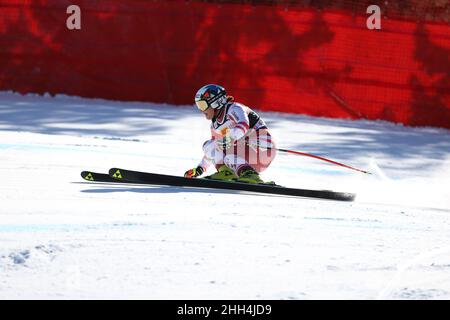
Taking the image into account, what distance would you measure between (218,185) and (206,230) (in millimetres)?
2013

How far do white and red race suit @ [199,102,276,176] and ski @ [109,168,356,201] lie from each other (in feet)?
1.08

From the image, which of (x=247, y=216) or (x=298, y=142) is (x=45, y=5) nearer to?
(x=298, y=142)

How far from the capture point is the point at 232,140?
31.9ft

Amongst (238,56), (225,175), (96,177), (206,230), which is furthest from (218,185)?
(238,56)

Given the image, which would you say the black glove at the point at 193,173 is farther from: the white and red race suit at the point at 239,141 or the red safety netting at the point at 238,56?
the red safety netting at the point at 238,56

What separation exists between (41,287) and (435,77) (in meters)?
11.8

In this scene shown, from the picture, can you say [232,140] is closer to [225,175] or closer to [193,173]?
[225,175]

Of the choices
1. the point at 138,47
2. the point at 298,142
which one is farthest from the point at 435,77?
the point at 138,47

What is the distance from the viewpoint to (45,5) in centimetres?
1852

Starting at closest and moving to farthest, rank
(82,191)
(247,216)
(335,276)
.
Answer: (335,276) → (247,216) → (82,191)

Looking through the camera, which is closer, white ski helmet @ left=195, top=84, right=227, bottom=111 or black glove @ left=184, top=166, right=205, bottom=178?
white ski helmet @ left=195, top=84, right=227, bottom=111

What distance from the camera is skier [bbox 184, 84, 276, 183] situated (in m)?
9.70

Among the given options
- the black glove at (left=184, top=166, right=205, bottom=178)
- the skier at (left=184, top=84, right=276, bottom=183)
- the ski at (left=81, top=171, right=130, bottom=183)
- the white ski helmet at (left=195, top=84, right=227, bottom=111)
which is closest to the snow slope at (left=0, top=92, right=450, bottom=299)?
the ski at (left=81, top=171, right=130, bottom=183)

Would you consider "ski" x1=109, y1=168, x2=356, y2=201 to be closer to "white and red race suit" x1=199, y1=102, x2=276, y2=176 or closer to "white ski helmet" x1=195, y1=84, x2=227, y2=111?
"white and red race suit" x1=199, y1=102, x2=276, y2=176
